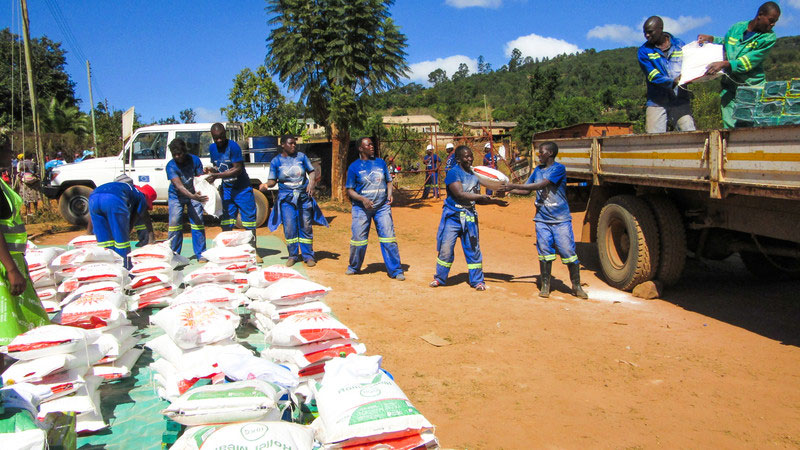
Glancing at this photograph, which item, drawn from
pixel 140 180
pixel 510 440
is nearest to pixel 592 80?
pixel 140 180

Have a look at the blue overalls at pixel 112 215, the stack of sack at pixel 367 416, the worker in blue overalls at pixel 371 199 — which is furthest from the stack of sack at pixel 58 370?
the worker in blue overalls at pixel 371 199

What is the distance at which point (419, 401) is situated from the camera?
358 cm

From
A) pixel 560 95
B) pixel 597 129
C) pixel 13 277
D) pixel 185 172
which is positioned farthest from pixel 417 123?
pixel 13 277

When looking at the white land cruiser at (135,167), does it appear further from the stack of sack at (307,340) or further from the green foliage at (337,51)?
the stack of sack at (307,340)

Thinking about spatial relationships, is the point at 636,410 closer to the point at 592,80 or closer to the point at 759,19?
the point at 759,19

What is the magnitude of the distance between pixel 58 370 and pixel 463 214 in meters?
4.22

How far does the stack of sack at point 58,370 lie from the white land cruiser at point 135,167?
25.1 ft

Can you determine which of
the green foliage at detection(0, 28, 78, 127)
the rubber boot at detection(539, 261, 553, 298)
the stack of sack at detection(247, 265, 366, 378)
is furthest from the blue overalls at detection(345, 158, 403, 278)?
the green foliage at detection(0, 28, 78, 127)

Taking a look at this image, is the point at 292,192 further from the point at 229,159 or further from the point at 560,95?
the point at 560,95

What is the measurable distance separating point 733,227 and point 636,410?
2.47 meters

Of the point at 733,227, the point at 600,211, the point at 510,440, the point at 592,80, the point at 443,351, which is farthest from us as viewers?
the point at 592,80

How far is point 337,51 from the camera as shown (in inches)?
508

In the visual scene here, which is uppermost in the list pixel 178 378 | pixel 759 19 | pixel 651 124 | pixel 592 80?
pixel 592 80

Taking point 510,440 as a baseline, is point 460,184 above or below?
above
